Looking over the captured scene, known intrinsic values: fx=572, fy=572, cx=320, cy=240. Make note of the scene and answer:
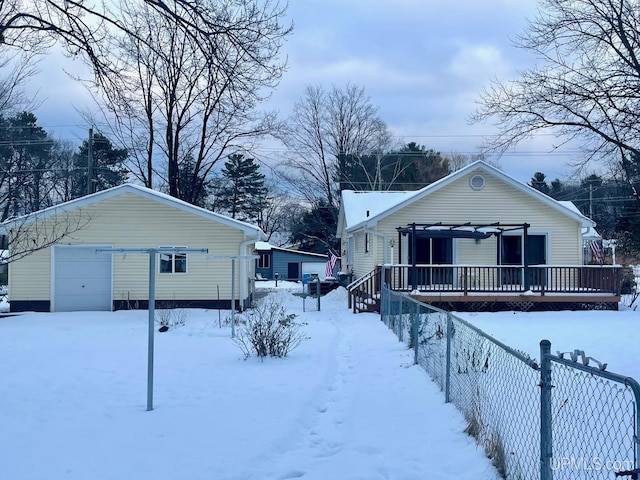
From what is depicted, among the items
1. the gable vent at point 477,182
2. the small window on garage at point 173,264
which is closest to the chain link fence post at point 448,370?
the small window on garage at point 173,264

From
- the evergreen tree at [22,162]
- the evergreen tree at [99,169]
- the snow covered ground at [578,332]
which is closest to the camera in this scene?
the evergreen tree at [22,162]

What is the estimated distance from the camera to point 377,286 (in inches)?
735

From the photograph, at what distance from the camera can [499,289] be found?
60.3 ft

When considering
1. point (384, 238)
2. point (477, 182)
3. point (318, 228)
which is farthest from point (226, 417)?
point (318, 228)

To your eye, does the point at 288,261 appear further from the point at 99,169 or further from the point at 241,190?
the point at 99,169

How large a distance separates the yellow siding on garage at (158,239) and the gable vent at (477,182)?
8.30 m

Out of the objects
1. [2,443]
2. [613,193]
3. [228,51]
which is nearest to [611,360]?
[228,51]

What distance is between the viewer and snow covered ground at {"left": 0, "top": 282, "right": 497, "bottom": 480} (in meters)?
4.82

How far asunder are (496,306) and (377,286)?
3932 mm

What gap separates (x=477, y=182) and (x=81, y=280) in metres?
13.7

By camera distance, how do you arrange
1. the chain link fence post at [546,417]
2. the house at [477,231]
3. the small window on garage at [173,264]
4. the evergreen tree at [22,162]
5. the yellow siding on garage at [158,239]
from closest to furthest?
the chain link fence post at [546,417], the evergreen tree at [22,162], the yellow siding on garage at [158,239], the small window on garage at [173,264], the house at [477,231]

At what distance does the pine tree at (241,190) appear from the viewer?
52469 millimetres

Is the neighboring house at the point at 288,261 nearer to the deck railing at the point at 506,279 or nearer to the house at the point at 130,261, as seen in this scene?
the deck railing at the point at 506,279

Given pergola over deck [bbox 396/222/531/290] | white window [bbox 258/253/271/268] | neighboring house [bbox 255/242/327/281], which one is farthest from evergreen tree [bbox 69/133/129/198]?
pergola over deck [bbox 396/222/531/290]
